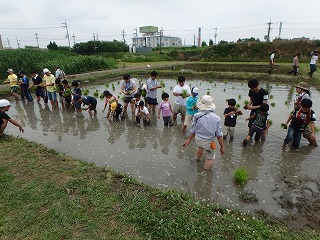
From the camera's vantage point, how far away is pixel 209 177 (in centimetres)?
487

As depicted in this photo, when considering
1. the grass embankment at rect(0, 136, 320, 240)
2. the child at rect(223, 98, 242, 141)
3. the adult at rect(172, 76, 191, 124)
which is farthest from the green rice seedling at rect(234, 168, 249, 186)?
the adult at rect(172, 76, 191, 124)

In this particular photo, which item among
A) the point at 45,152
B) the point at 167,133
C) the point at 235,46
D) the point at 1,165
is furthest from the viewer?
the point at 235,46

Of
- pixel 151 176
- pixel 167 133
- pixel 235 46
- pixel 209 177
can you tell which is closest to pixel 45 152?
pixel 151 176

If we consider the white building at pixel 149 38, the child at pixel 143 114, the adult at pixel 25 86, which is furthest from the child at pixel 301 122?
the white building at pixel 149 38

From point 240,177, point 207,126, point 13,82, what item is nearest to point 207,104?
point 207,126

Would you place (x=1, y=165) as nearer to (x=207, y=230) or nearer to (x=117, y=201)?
(x=117, y=201)

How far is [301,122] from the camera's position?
19.0 ft

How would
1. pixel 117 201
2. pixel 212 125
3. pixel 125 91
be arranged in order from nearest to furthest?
pixel 117 201, pixel 212 125, pixel 125 91

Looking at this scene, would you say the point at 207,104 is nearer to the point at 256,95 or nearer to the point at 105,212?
the point at 256,95

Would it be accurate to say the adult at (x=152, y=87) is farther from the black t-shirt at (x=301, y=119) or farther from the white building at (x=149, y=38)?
the white building at (x=149, y=38)

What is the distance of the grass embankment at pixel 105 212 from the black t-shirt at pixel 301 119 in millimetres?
3277

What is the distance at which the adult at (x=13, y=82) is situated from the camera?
38.5ft

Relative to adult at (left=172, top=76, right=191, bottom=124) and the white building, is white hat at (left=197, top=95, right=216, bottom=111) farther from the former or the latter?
the white building

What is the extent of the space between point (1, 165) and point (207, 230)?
4678 millimetres
